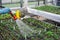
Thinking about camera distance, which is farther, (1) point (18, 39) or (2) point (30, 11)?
(2) point (30, 11)

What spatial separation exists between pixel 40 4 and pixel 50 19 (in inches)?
93.2

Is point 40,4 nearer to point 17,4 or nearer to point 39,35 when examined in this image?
point 17,4

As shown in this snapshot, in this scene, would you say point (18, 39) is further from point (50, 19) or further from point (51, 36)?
point (50, 19)

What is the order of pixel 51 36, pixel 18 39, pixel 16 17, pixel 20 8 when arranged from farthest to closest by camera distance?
pixel 20 8 < pixel 16 17 < pixel 51 36 < pixel 18 39

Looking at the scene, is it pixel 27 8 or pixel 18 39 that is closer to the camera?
pixel 18 39

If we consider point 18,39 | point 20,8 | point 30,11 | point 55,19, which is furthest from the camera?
point 20,8

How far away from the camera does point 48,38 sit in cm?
338

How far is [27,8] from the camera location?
6.49 m

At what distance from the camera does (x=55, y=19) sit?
15.7 feet

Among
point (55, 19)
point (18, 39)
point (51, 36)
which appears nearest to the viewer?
point (18, 39)

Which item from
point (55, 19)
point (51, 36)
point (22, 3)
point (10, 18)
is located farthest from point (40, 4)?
point (51, 36)

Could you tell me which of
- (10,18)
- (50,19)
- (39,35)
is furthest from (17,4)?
(39,35)

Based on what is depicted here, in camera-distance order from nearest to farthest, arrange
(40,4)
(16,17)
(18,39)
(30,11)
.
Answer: (18,39)
(16,17)
(30,11)
(40,4)

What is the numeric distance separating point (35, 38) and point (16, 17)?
87.6 inches
